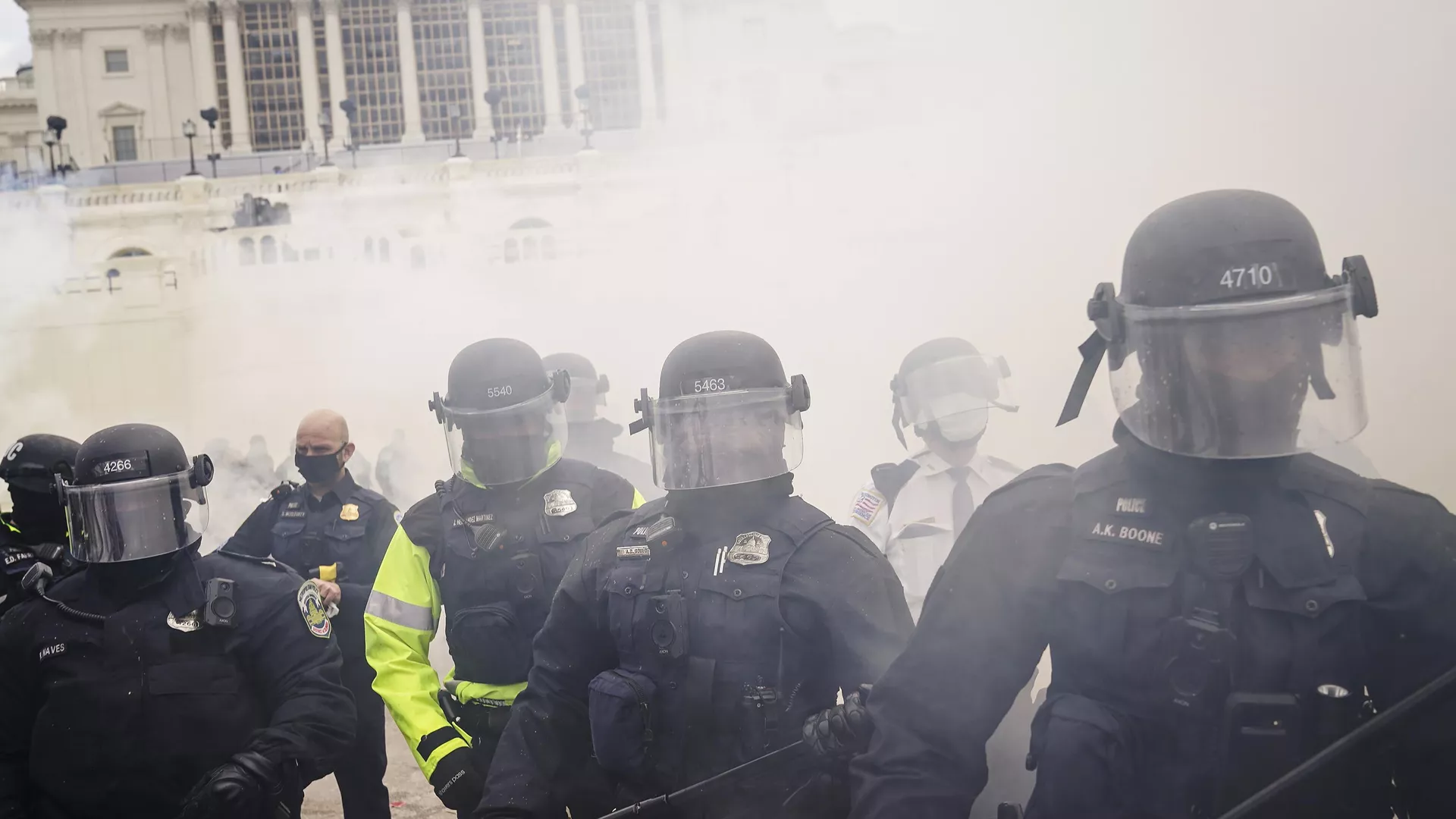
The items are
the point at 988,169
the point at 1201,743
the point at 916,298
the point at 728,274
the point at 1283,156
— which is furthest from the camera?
the point at 728,274

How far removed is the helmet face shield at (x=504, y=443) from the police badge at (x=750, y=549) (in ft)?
3.53

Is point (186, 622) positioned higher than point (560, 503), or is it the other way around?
point (560, 503)

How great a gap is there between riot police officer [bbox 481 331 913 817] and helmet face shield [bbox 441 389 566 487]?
2.49 feet

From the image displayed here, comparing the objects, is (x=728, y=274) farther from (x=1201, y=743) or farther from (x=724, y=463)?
(x=1201, y=743)

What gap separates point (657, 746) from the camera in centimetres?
232

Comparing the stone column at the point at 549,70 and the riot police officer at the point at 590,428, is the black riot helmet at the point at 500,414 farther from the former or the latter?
the stone column at the point at 549,70

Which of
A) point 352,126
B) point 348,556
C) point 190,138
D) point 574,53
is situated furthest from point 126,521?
point 352,126

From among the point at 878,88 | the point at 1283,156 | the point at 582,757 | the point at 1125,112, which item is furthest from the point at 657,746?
the point at 878,88

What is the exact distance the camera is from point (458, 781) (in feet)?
9.16

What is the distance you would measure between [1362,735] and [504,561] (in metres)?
2.23

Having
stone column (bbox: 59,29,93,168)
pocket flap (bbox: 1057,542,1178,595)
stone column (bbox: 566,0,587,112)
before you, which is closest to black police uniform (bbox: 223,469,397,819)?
pocket flap (bbox: 1057,542,1178,595)

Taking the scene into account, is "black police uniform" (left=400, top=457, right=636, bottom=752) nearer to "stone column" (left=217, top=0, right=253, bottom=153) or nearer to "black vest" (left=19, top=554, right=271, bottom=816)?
"black vest" (left=19, top=554, right=271, bottom=816)

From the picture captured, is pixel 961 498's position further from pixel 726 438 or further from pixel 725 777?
pixel 725 777

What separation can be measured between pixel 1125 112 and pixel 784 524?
18.6ft
